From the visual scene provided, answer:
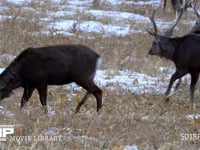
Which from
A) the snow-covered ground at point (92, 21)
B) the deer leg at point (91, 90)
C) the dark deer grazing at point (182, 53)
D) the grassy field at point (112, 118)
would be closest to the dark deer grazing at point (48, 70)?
the deer leg at point (91, 90)

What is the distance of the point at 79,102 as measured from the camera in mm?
9445

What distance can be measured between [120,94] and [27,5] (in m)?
11.7

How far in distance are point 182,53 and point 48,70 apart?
2.62 m

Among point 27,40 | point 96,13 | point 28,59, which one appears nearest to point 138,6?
point 96,13

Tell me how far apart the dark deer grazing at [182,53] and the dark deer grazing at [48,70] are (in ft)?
5.97

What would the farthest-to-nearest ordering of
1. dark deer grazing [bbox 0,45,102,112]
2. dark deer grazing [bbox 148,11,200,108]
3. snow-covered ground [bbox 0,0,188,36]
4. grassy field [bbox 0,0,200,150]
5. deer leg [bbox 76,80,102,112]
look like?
snow-covered ground [bbox 0,0,188,36] → dark deer grazing [bbox 148,11,200,108] → deer leg [bbox 76,80,102,112] → dark deer grazing [bbox 0,45,102,112] → grassy field [bbox 0,0,200,150]

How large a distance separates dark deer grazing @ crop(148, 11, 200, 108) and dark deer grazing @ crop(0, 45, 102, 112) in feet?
5.97

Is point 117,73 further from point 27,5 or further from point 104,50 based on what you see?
point 27,5

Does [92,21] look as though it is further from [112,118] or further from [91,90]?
[112,118]

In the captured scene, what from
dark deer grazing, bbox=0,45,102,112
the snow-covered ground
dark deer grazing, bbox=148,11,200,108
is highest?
dark deer grazing, bbox=0,45,102,112

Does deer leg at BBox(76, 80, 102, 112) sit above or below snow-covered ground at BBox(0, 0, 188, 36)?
above

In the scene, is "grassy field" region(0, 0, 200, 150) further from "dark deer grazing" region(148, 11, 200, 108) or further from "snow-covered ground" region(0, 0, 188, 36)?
"snow-covered ground" region(0, 0, 188, 36)

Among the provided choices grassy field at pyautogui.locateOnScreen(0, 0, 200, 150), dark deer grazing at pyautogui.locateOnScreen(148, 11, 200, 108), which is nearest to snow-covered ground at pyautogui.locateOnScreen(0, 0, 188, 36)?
grassy field at pyautogui.locateOnScreen(0, 0, 200, 150)

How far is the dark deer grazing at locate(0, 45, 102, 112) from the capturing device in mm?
8727
